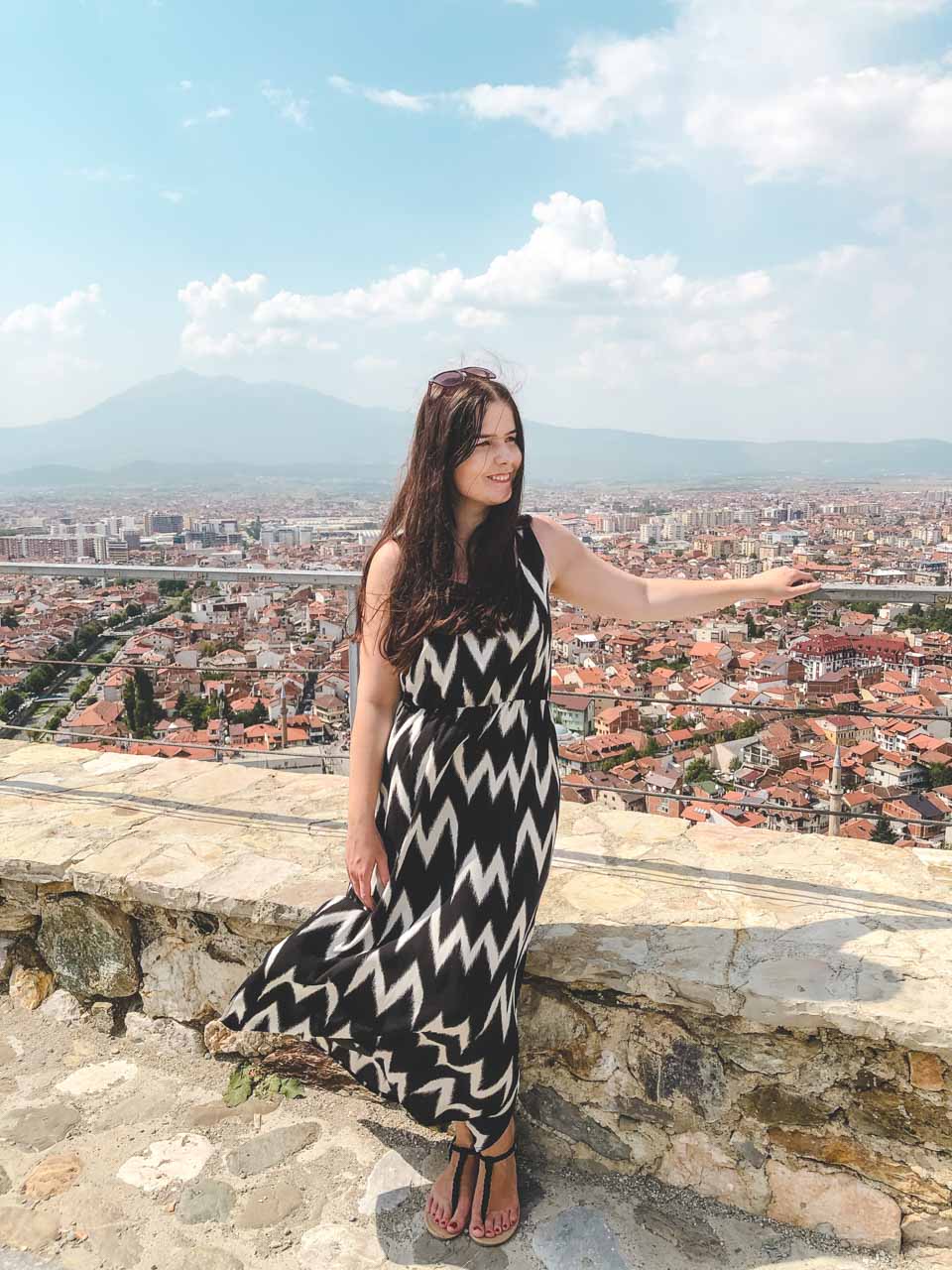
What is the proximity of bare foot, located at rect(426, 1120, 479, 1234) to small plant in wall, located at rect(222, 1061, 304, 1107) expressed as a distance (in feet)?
1.79

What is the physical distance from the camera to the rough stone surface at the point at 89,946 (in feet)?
7.75

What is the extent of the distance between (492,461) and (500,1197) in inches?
57.0

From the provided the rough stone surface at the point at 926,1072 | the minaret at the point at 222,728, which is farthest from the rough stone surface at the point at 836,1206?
the minaret at the point at 222,728

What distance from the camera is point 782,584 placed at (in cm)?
203

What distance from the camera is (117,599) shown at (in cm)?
382

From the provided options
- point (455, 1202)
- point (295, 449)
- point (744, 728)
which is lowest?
point (455, 1202)

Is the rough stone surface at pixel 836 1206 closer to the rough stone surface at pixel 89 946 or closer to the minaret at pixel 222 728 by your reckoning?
the rough stone surface at pixel 89 946

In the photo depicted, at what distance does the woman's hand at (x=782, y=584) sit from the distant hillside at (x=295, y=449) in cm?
61

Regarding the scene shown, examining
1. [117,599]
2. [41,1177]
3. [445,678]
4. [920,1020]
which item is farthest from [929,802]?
[117,599]

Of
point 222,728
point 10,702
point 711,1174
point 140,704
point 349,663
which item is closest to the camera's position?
point 711,1174

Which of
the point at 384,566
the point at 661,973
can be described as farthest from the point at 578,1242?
the point at 384,566

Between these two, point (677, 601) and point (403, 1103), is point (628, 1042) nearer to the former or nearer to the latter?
point (403, 1103)

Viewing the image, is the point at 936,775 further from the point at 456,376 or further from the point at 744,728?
the point at 456,376

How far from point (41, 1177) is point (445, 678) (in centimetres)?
143
